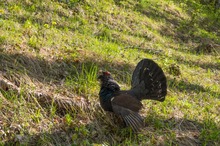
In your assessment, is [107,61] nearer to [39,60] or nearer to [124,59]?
[124,59]

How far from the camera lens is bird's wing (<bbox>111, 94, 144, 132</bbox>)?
5050 mm

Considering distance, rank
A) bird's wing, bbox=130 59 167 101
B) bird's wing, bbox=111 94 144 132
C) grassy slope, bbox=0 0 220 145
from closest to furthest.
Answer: bird's wing, bbox=111 94 144 132
grassy slope, bbox=0 0 220 145
bird's wing, bbox=130 59 167 101

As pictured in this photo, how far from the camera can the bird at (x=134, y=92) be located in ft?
16.9

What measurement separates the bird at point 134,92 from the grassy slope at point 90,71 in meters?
0.44

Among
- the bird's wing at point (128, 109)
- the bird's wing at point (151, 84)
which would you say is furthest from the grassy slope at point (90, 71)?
the bird's wing at point (151, 84)

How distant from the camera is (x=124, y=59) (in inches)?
343

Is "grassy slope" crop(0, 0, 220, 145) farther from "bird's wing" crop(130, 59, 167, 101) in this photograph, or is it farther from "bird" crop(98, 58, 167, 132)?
"bird's wing" crop(130, 59, 167, 101)

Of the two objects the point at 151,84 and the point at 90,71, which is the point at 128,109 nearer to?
the point at 151,84

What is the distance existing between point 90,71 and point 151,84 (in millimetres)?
1354

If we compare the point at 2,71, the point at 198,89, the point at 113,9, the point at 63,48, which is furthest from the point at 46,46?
the point at 113,9

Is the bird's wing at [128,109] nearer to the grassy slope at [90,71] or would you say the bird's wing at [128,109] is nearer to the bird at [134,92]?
the bird at [134,92]

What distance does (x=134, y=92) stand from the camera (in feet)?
19.1

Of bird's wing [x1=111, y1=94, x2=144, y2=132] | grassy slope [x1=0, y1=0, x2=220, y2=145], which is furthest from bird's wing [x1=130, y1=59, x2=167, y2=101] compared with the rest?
grassy slope [x1=0, y1=0, x2=220, y2=145]

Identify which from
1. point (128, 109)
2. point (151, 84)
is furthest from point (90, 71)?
point (128, 109)
